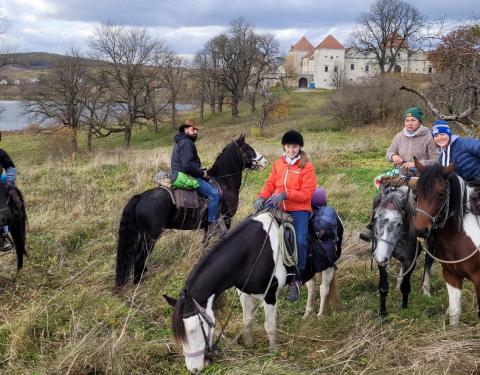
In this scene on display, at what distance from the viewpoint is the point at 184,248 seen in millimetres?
6406

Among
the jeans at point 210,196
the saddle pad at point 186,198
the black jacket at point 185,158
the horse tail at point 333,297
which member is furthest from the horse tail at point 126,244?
the horse tail at point 333,297

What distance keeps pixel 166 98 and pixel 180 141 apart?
37028 mm

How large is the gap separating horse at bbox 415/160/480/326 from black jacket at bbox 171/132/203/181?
3302 mm

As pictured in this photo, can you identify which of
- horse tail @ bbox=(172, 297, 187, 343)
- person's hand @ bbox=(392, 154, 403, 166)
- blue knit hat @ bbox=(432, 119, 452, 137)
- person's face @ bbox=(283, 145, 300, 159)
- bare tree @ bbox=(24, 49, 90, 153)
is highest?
bare tree @ bbox=(24, 49, 90, 153)

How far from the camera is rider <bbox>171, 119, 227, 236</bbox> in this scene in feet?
20.3

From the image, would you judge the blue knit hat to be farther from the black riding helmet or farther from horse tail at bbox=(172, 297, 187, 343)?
horse tail at bbox=(172, 297, 187, 343)

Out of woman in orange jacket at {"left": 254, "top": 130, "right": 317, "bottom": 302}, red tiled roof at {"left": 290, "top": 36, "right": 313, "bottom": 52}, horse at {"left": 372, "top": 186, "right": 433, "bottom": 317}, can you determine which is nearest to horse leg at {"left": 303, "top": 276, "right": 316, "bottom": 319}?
woman in orange jacket at {"left": 254, "top": 130, "right": 317, "bottom": 302}

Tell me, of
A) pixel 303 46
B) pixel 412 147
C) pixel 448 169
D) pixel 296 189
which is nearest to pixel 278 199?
pixel 296 189

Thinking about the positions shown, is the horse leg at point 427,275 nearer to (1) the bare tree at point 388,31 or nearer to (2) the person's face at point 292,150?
(2) the person's face at point 292,150

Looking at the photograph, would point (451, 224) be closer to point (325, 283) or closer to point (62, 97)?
point (325, 283)

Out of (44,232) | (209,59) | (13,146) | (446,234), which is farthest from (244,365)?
(209,59)

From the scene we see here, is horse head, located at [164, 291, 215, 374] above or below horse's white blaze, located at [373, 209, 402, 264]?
below

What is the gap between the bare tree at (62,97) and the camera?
3316 cm

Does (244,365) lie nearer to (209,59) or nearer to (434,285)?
(434,285)
